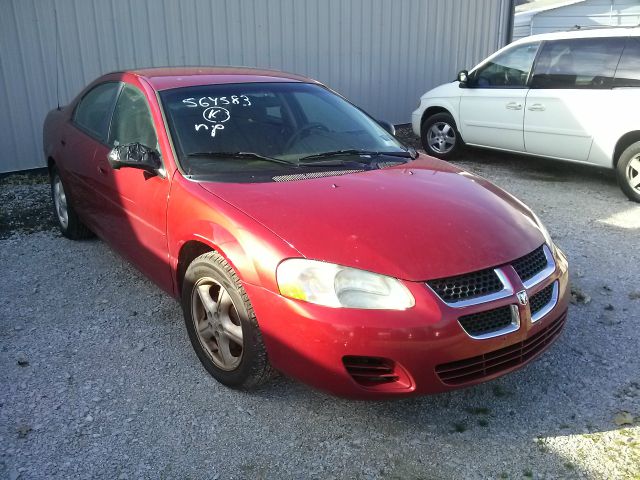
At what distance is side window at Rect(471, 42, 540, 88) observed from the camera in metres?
7.32

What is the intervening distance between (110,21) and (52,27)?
0.71m

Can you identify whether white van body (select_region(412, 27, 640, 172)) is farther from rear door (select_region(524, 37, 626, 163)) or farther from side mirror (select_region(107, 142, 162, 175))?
side mirror (select_region(107, 142, 162, 175))

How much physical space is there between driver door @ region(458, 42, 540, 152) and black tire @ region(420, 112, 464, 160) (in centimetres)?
21

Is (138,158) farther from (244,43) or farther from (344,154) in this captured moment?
(244,43)

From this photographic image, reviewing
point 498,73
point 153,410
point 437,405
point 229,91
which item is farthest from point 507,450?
point 498,73

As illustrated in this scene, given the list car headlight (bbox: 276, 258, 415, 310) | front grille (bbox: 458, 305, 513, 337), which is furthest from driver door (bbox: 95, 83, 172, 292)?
front grille (bbox: 458, 305, 513, 337)

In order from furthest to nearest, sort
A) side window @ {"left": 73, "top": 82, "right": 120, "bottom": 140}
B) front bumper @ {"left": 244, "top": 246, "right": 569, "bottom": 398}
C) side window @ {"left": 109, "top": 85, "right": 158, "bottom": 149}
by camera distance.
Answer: side window @ {"left": 73, "top": 82, "right": 120, "bottom": 140}
side window @ {"left": 109, "top": 85, "right": 158, "bottom": 149}
front bumper @ {"left": 244, "top": 246, "right": 569, "bottom": 398}

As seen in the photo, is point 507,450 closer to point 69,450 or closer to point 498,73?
point 69,450

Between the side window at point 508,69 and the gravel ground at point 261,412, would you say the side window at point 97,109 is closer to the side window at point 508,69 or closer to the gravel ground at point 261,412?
the gravel ground at point 261,412

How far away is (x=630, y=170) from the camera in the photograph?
6301 mm

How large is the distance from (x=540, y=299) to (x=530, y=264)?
0.17 metres

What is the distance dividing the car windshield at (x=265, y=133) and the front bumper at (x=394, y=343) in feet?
3.25

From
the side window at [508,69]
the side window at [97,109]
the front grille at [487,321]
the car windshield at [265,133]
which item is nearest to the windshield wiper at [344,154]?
the car windshield at [265,133]

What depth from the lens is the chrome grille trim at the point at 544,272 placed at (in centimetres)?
276
